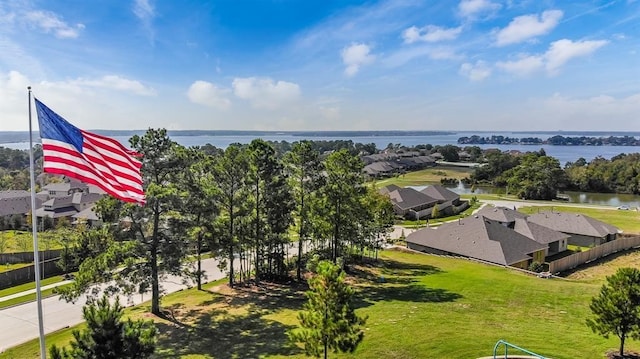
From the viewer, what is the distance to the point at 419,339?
53.8 feet

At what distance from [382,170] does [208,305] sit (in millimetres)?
99375

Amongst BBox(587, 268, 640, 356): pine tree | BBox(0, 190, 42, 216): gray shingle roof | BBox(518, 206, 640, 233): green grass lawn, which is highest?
BBox(587, 268, 640, 356): pine tree

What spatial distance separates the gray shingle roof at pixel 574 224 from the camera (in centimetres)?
4197

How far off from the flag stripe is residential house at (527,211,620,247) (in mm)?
44490

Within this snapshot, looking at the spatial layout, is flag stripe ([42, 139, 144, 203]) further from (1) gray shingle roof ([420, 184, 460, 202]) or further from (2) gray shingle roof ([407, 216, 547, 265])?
(1) gray shingle roof ([420, 184, 460, 202])

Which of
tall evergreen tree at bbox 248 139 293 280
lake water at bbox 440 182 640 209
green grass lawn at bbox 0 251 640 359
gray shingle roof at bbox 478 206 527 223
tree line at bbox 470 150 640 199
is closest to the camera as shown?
green grass lawn at bbox 0 251 640 359

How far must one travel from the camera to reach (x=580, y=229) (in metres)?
42.6

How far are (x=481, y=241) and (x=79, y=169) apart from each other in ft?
108

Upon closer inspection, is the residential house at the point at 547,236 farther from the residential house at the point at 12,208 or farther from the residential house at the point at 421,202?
the residential house at the point at 12,208

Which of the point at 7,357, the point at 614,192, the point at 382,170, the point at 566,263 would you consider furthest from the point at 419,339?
the point at 382,170

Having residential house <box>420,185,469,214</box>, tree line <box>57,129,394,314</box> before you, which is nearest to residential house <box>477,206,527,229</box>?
residential house <box>420,185,469,214</box>

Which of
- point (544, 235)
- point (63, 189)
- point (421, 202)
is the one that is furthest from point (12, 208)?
point (544, 235)

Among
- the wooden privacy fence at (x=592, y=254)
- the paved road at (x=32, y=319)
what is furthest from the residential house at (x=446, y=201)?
the paved road at (x=32, y=319)

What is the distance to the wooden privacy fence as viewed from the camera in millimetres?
32678
